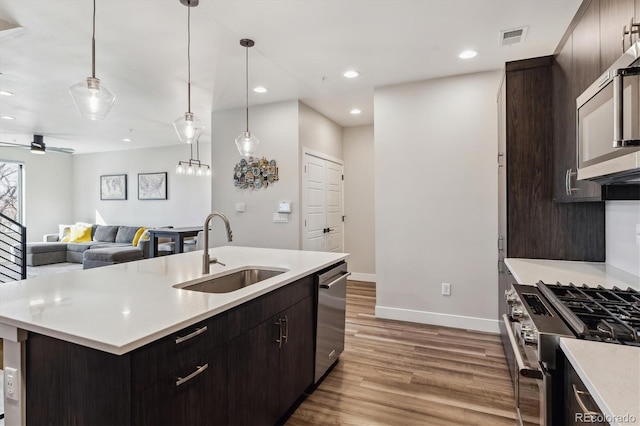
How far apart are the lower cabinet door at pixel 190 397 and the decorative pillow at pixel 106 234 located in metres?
7.63

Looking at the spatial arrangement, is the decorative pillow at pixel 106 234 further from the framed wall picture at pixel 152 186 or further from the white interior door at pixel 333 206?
the white interior door at pixel 333 206

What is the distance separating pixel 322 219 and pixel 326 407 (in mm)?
3188

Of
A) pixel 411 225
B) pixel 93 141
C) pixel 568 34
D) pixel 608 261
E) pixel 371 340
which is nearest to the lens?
pixel 568 34

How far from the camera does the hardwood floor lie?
2057 mm

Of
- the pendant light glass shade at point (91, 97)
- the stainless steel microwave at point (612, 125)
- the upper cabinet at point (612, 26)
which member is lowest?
the stainless steel microwave at point (612, 125)

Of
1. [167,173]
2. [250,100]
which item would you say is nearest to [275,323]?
[250,100]

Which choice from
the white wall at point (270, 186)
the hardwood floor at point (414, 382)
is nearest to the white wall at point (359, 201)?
the white wall at point (270, 186)

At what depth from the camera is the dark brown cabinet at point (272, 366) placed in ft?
5.06

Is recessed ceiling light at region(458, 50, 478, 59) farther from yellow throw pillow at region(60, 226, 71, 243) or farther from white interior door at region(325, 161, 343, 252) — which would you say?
yellow throw pillow at region(60, 226, 71, 243)

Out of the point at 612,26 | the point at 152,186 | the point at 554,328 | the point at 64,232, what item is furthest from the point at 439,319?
the point at 64,232

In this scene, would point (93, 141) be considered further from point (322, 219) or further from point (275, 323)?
point (275, 323)

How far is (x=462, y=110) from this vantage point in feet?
11.6

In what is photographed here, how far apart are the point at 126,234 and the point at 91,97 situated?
6.53 meters

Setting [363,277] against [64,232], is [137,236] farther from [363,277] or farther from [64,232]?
[363,277]
